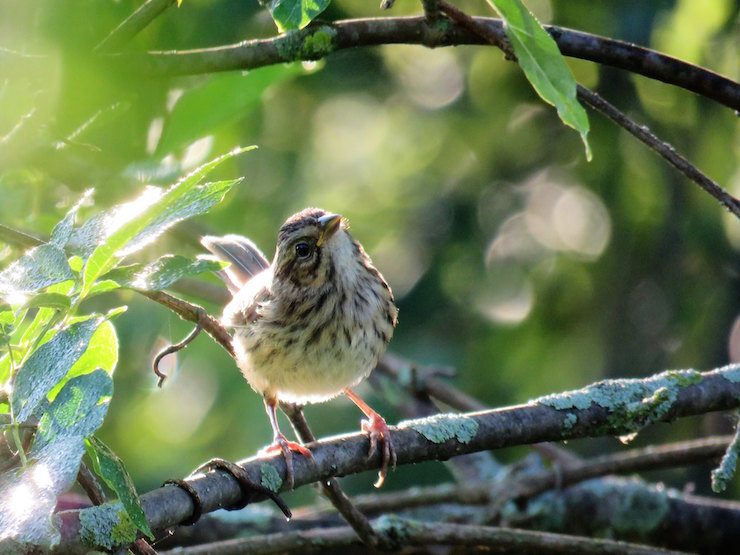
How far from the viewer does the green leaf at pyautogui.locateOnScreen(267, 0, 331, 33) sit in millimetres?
1915

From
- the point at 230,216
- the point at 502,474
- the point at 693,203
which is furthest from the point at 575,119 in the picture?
the point at 693,203

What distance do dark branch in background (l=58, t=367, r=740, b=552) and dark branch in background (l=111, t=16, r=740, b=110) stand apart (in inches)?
30.4

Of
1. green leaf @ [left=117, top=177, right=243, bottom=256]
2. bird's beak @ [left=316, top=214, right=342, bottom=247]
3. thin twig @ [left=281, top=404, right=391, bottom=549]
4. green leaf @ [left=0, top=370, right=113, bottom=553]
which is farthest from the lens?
bird's beak @ [left=316, top=214, right=342, bottom=247]

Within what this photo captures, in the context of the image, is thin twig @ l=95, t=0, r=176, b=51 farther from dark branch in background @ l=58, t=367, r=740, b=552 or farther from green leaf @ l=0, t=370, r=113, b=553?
green leaf @ l=0, t=370, r=113, b=553

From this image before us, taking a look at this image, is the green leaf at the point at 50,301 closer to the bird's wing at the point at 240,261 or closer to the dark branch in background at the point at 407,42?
the dark branch in background at the point at 407,42

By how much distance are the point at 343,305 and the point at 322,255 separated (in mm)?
278

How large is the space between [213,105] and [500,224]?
2.73m

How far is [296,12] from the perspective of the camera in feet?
6.34

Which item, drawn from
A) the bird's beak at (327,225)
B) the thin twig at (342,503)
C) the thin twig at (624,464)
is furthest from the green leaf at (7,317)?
the thin twig at (624,464)

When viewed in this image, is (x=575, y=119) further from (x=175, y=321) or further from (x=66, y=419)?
(x=175, y=321)

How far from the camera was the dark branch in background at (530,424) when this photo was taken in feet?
7.75

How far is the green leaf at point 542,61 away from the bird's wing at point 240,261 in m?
2.32

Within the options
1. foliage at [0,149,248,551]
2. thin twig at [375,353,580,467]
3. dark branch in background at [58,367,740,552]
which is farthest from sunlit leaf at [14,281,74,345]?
thin twig at [375,353,580,467]

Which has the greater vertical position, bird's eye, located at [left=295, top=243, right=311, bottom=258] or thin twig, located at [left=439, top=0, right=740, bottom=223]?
thin twig, located at [left=439, top=0, right=740, bottom=223]
